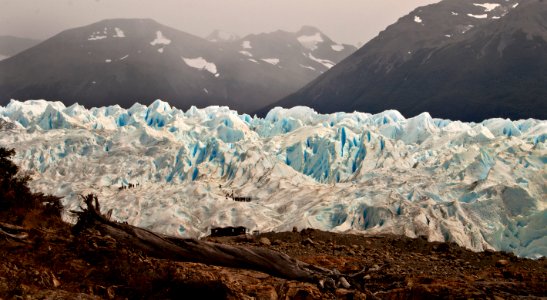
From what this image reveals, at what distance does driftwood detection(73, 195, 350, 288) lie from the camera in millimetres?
7078

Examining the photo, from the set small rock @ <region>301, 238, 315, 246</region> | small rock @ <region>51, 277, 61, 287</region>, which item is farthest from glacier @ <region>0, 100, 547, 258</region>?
small rock @ <region>51, 277, 61, 287</region>

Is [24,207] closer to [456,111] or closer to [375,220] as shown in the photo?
[375,220]

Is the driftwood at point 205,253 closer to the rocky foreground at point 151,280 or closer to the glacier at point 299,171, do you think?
the rocky foreground at point 151,280

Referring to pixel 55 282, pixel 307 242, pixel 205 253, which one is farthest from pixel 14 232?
pixel 307 242

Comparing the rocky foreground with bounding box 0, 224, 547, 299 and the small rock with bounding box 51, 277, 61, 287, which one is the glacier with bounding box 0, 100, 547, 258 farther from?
the small rock with bounding box 51, 277, 61, 287

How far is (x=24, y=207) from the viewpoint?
32.5 ft

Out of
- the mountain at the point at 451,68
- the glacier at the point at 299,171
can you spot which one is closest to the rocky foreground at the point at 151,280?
the glacier at the point at 299,171

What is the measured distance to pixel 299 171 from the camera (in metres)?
63.4

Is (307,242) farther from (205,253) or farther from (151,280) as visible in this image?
(151,280)

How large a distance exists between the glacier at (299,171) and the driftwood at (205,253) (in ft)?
77.0

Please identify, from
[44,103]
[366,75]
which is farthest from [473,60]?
[44,103]

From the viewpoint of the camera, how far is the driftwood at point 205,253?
7078 mm

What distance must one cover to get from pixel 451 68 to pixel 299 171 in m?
73.0

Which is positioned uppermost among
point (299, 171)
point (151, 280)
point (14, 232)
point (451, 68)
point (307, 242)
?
point (451, 68)
